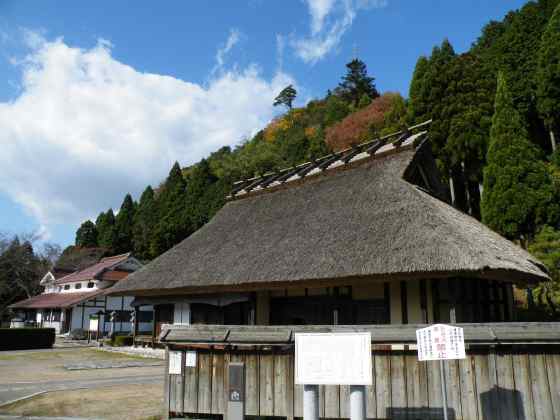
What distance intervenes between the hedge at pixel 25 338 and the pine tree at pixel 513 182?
2822 cm

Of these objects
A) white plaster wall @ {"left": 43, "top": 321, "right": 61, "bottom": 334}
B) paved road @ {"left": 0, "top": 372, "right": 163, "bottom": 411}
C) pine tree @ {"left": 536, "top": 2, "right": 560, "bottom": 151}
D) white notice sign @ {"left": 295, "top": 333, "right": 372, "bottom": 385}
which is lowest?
paved road @ {"left": 0, "top": 372, "right": 163, "bottom": 411}

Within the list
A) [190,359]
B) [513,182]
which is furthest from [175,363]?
[513,182]

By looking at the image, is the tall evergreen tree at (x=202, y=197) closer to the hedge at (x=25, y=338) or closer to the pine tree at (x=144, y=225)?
the pine tree at (x=144, y=225)

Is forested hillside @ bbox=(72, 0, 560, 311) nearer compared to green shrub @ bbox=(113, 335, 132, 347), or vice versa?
forested hillside @ bbox=(72, 0, 560, 311)

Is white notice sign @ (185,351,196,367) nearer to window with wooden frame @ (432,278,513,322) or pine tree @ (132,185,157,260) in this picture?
window with wooden frame @ (432,278,513,322)

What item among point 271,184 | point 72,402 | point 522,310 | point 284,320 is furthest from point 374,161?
point 72,402

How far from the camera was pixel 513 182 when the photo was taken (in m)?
24.8

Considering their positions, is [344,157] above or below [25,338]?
above

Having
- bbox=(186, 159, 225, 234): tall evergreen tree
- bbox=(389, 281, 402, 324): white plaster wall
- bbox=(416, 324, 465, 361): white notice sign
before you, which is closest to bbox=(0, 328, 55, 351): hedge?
bbox=(186, 159, 225, 234): tall evergreen tree

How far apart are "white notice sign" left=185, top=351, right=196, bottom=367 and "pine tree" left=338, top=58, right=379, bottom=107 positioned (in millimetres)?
58983

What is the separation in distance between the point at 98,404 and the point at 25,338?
21.8 metres

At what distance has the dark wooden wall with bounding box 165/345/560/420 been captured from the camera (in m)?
7.00

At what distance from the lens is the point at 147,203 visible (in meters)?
59.4

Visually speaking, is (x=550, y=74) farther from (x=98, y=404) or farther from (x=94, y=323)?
(x=94, y=323)
